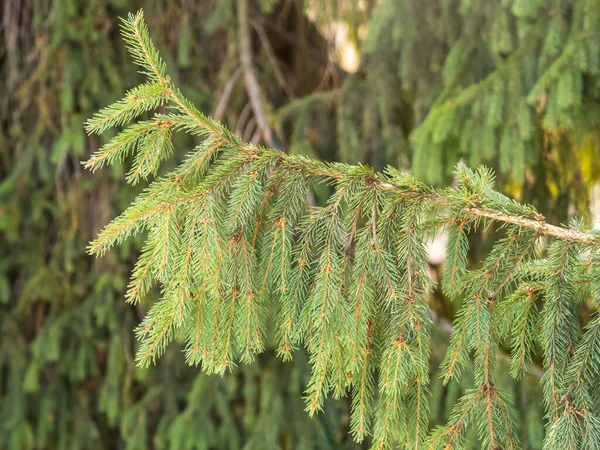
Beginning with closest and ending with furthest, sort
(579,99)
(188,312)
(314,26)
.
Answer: (188,312)
(579,99)
(314,26)

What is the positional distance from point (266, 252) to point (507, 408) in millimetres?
621

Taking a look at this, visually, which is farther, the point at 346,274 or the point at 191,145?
the point at 191,145

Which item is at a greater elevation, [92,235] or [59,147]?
[59,147]

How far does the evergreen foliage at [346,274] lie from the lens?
4.40 feet

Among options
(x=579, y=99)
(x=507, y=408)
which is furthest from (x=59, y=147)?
(x=507, y=408)

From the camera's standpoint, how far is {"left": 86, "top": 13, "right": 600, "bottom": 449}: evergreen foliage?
1.34 m

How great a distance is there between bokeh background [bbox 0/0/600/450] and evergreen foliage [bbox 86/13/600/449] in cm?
124

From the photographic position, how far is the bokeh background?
8.95 ft

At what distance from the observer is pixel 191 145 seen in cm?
351

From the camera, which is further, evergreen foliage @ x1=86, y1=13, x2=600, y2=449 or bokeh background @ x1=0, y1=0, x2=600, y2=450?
bokeh background @ x1=0, y1=0, x2=600, y2=450

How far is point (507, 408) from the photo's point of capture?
1.40m

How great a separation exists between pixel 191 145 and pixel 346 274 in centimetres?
224

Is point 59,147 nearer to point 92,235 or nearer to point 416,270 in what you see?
point 92,235

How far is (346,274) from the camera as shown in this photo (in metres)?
1.45
